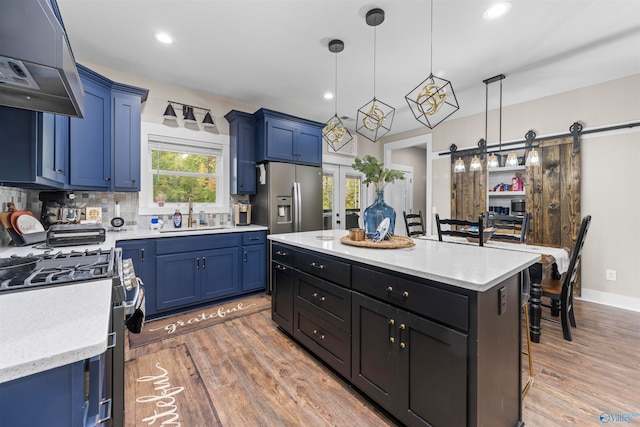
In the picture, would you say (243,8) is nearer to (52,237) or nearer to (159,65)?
(159,65)

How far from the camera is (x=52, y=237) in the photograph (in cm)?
212

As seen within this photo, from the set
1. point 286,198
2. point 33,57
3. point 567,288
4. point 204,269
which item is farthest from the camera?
point 286,198

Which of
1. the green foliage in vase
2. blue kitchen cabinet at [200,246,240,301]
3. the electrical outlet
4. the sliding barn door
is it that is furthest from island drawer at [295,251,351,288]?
the sliding barn door

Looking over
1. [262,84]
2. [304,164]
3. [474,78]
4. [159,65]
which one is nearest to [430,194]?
[474,78]

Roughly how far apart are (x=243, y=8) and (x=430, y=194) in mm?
4201

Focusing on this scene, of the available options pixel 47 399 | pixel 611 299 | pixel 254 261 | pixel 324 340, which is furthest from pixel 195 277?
pixel 611 299

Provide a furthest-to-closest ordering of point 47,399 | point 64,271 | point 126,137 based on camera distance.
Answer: point 126,137 < point 64,271 < point 47,399

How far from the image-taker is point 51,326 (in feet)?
2.36

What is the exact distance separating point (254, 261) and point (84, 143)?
2197 mm

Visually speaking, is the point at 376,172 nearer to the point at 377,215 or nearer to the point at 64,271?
the point at 377,215

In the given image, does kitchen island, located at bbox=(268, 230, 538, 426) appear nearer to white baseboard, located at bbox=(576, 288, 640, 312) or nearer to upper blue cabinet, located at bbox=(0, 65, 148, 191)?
upper blue cabinet, located at bbox=(0, 65, 148, 191)

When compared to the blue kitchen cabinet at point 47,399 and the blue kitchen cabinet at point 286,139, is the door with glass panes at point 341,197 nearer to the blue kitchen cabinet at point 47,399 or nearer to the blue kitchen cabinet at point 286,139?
the blue kitchen cabinet at point 286,139

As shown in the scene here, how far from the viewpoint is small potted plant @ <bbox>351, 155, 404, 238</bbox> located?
6.96ft

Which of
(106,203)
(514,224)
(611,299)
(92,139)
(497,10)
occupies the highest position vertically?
(497,10)
